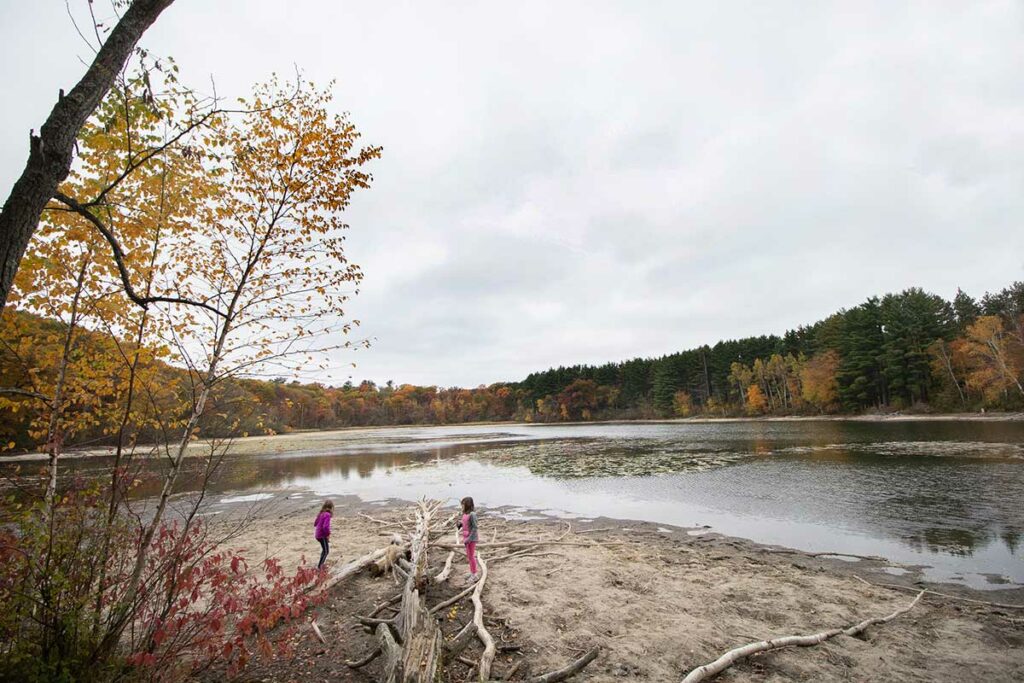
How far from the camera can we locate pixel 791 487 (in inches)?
786

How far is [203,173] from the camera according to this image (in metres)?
5.27

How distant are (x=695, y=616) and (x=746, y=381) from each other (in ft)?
331

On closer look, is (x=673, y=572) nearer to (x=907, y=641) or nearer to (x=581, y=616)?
(x=581, y=616)

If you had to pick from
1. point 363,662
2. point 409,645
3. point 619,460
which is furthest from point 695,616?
point 619,460

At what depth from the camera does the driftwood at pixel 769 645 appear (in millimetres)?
5453

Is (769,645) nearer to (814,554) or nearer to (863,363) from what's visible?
(814,554)

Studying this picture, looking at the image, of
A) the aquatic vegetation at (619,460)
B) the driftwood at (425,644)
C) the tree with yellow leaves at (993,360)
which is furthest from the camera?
the tree with yellow leaves at (993,360)

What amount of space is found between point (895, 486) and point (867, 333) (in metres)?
66.4

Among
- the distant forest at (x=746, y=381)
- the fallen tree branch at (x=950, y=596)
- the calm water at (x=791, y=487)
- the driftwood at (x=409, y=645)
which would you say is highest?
the distant forest at (x=746, y=381)

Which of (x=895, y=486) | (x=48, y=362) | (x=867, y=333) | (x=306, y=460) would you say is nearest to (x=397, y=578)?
(x=48, y=362)

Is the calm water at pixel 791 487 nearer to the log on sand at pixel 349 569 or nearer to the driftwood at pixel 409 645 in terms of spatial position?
the driftwood at pixel 409 645

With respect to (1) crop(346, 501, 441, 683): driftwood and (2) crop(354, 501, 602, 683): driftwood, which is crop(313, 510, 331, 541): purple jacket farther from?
(1) crop(346, 501, 441, 683): driftwood

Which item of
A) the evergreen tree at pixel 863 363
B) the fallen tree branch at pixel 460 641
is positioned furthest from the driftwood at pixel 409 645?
the evergreen tree at pixel 863 363

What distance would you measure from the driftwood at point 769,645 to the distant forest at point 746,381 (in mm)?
5816
